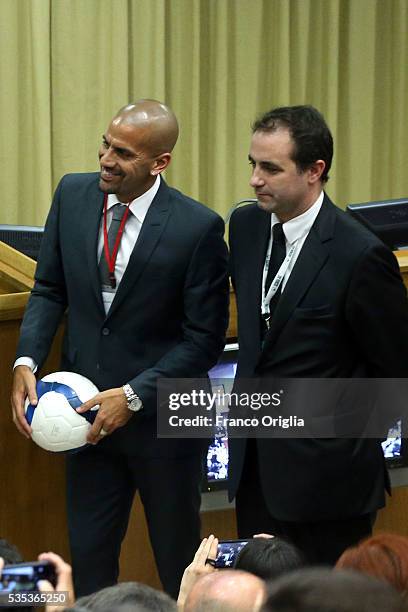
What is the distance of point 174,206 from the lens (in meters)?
3.21

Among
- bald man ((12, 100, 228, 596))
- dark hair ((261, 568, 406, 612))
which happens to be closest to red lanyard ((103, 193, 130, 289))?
bald man ((12, 100, 228, 596))

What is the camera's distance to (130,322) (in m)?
3.14

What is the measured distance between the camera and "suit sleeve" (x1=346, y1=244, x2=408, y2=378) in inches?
117

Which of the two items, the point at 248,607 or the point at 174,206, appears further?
the point at 174,206

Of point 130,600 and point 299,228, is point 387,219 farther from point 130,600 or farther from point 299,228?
point 130,600

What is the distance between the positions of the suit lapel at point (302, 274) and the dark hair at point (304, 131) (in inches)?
6.9

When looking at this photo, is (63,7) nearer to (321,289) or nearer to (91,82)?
(91,82)

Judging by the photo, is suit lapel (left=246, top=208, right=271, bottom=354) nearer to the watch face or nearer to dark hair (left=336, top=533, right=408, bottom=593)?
the watch face

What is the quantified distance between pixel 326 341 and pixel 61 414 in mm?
728

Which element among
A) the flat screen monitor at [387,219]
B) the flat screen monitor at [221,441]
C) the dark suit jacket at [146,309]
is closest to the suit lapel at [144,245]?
the dark suit jacket at [146,309]

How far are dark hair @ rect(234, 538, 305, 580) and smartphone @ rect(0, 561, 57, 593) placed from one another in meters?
0.41

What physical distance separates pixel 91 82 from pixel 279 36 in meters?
1.35

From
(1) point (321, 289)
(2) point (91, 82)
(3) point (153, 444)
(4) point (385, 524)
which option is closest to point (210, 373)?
(3) point (153, 444)

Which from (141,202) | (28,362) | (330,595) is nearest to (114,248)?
(141,202)
